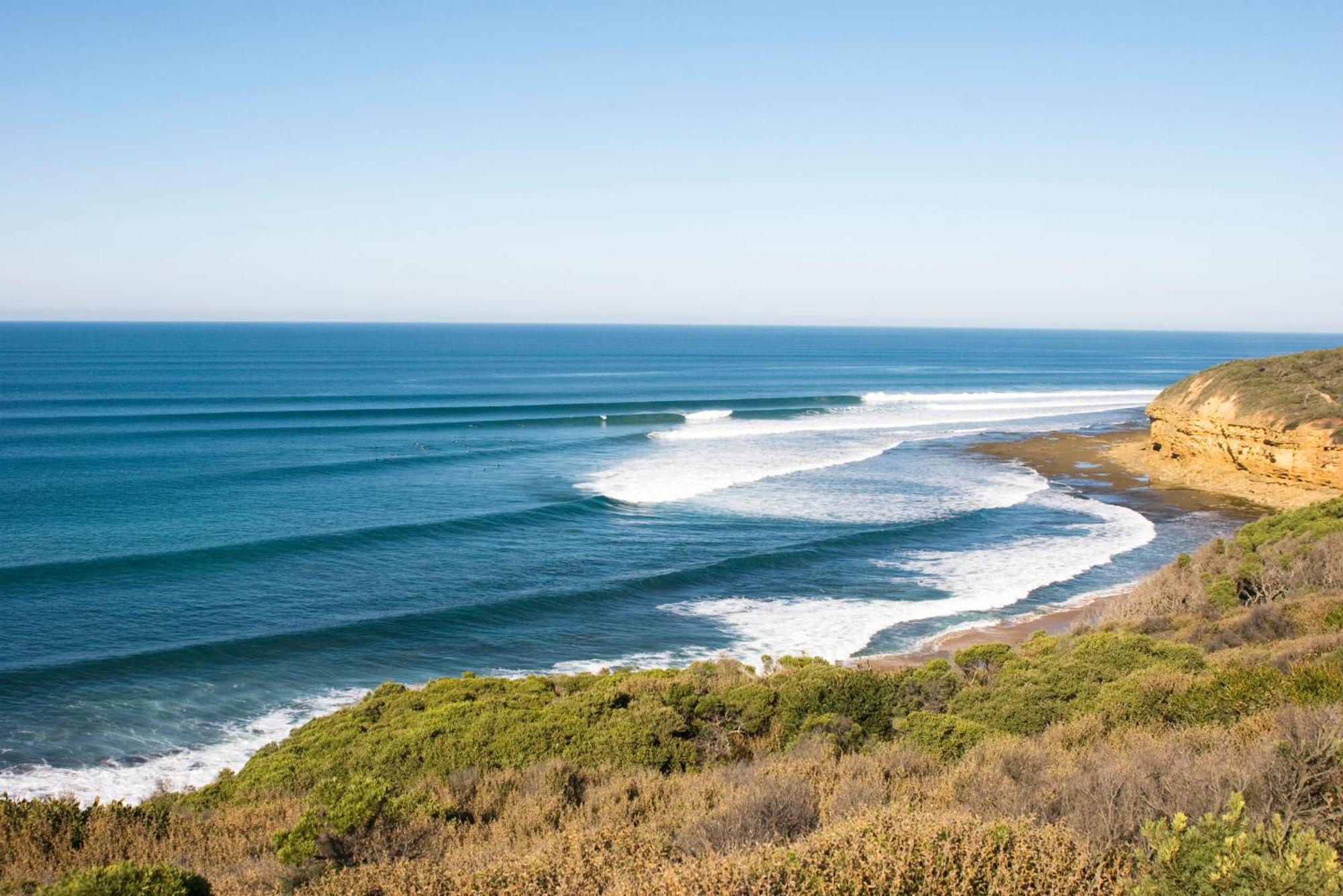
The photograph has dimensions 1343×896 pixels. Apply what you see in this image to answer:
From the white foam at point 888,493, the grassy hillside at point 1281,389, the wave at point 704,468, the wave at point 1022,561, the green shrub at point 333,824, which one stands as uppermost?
the grassy hillside at point 1281,389

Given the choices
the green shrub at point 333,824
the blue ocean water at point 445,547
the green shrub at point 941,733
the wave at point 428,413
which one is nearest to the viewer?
the green shrub at point 333,824

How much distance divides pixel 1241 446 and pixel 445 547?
Result: 31117mm

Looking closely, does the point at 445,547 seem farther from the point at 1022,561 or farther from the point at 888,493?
the point at 888,493

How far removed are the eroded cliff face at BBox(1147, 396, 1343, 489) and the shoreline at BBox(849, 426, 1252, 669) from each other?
74.6 inches

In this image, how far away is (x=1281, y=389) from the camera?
34.7 m

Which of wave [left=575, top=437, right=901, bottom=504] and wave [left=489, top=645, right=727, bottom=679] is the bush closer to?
wave [left=489, top=645, right=727, bottom=679]

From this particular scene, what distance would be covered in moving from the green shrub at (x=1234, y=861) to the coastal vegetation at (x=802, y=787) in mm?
14

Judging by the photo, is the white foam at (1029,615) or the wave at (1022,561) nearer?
the white foam at (1029,615)

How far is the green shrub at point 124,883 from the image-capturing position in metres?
5.17

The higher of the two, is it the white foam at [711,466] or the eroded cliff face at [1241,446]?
the eroded cliff face at [1241,446]

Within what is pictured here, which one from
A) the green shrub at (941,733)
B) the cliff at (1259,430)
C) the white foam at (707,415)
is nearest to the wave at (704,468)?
the white foam at (707,415)

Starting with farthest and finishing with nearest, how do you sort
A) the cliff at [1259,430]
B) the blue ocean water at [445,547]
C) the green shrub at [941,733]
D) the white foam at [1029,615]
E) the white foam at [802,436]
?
the white foam at [802,436]
the cliff at [1259,430]
the white foam at [1029,615]
the blue ocean water at [445,547]
the green shrub at [941,733]

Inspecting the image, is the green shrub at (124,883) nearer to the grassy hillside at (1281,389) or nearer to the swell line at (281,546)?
the swell line at (281,546)

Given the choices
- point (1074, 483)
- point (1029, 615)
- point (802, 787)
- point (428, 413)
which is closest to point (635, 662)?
point (1029, 615)
